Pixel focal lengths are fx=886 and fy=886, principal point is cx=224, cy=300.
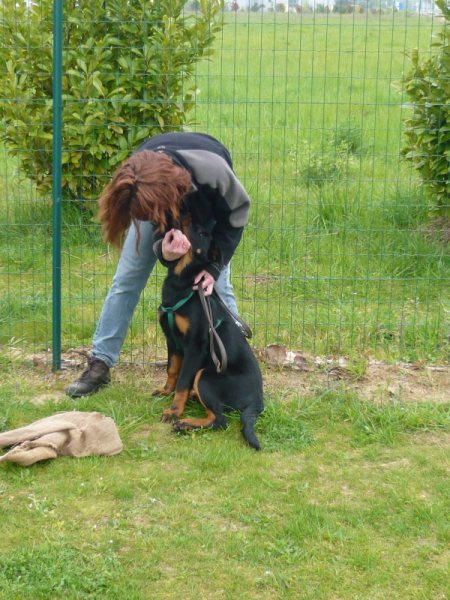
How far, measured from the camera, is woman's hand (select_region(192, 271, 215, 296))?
491 centimetres

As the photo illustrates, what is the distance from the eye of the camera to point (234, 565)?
12.3ft

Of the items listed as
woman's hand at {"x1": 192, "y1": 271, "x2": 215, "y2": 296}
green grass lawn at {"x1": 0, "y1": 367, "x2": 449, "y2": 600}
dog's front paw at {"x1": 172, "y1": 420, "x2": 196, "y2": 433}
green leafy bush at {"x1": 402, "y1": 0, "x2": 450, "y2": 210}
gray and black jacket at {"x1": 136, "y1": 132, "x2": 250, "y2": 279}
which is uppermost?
green leafy bush at {"x1": 402, "y1": 0, "x2": 450, "y2": 210}

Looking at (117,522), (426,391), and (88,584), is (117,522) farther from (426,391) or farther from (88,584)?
(426,391)

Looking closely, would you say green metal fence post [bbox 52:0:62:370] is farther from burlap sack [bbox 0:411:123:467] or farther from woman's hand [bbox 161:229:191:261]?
woman's hand [bbox 161:229:191:261]

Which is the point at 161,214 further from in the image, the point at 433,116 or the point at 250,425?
the point at 433,116

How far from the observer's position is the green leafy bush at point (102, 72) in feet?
22.4

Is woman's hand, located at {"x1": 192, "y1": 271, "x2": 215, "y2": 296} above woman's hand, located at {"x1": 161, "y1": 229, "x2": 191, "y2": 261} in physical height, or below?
below

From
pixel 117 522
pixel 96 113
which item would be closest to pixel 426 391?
pixel 117 522

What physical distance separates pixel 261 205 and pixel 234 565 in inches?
190

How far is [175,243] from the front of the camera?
457cm

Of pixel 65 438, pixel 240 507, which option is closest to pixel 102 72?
pixel 65 438

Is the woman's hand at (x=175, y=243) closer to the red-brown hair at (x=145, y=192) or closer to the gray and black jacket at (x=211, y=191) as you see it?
the gray and black jacket at (x=211, y=191)

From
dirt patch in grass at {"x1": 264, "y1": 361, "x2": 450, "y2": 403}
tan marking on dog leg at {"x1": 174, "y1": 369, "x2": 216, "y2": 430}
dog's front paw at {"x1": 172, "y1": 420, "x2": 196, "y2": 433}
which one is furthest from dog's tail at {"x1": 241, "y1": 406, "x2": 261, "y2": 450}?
dirt patch in grass at {"x1": 264, "y1": 361, "x2": 450, "y2": 403}

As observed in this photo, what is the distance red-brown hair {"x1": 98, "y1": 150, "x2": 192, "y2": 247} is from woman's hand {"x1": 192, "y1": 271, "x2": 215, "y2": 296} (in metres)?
Result: 0.59
